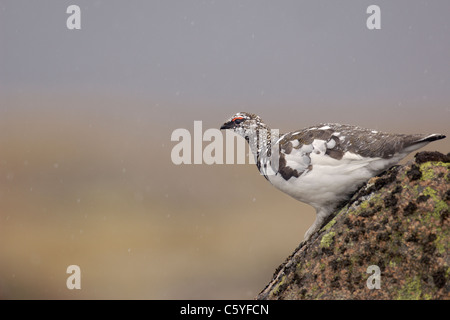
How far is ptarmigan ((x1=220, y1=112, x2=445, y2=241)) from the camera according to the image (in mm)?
3971

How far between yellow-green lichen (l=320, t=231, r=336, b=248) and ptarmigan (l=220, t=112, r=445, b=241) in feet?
1.96

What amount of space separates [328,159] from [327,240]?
0.82m

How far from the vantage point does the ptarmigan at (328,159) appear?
3.97m

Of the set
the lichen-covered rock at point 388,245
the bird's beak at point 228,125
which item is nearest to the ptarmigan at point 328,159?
the lichen-covered rock at point 388,245

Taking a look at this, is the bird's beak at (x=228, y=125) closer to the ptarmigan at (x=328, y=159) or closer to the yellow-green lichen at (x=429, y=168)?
the ptarmigan at (x=328, y=159)

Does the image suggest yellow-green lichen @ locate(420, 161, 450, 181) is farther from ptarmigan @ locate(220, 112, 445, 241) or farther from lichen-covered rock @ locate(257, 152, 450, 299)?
ptarmigan @ locate(220, 112, 445, 241)

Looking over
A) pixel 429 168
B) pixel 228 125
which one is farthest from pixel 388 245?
pixel 228 125

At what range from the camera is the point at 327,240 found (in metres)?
3.63

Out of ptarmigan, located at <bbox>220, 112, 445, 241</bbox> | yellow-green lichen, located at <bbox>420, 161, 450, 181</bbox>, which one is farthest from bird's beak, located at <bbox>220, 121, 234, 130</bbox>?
yellow-green lichen, located at <bbox>420, 161, 450, 181</bbox>

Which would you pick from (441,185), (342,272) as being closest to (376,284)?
(342,272)

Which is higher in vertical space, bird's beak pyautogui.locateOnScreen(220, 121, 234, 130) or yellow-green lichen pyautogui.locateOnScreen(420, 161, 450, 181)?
bird's beak pyautogui.locateOnScreen(220, 121, 234, 130)

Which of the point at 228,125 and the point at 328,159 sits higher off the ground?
the point at 228,125

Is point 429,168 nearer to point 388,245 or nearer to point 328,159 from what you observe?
point 388,245
